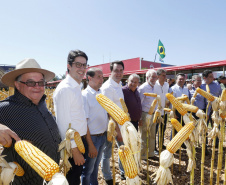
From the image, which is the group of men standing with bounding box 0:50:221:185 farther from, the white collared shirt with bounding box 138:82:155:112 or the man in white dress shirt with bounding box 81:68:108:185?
the white collared shirt with bounding box 138:82:155:112

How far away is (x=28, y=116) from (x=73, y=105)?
568 mm

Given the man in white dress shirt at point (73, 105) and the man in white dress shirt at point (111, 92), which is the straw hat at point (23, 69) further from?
the man in white dress shirt at point (111, 92)

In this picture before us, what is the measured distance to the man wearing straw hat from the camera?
1439 mm

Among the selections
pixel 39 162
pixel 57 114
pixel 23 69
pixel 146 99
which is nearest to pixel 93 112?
pixel 57 114

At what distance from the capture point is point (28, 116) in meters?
1.52

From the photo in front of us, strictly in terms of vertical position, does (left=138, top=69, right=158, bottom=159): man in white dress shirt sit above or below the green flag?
below

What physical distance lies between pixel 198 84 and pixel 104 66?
23493 millimetres

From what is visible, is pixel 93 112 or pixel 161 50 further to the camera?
pixel 161 50

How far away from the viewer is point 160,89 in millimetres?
4500

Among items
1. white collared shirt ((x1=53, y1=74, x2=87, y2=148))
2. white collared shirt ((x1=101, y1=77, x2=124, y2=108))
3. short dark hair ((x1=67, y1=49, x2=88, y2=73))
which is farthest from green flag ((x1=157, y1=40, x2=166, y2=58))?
white collared shirt ((x1=53, y1=74, x2=87, y2=148))

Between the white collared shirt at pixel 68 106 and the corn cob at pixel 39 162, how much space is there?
91 cm

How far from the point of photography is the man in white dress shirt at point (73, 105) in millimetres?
1878

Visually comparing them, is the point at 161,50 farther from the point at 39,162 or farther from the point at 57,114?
the point at 39,162

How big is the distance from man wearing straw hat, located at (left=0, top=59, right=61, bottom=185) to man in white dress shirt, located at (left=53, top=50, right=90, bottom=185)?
17 centimetres
